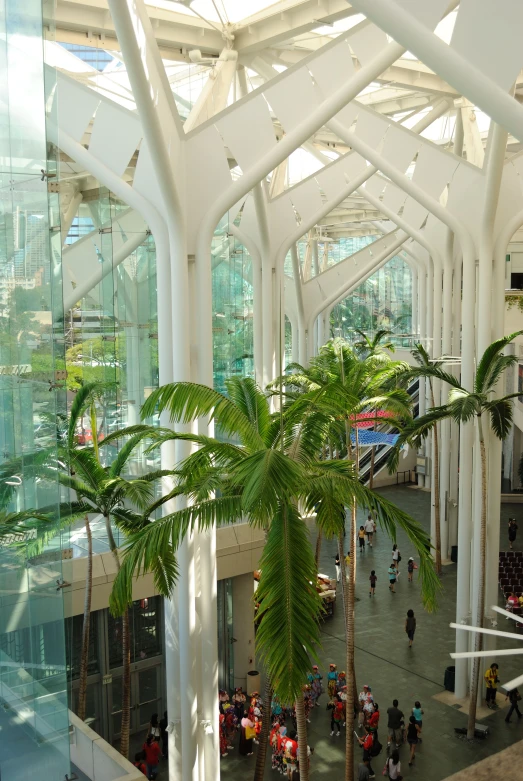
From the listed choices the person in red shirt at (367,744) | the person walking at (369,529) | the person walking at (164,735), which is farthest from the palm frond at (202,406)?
the person walking at (369,529)

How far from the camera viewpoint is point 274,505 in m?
8.22

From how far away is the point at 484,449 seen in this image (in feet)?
53.8

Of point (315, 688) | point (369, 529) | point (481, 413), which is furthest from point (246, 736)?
point (369, 529)

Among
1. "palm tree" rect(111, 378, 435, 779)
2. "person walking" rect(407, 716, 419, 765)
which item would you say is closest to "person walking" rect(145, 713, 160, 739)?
"person walking" rect(407, 716, 419, 765)

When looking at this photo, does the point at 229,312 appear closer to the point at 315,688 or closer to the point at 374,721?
the point at 315,688

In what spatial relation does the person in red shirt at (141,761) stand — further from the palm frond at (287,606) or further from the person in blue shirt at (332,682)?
the palm frond at (287,606)

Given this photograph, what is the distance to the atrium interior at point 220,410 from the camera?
12.7ft

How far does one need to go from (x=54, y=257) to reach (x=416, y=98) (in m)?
21.9

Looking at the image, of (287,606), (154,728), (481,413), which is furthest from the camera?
(481,413)

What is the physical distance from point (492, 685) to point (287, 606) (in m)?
10.7

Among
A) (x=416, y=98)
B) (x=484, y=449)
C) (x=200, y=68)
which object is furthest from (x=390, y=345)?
(x=200, y=68)

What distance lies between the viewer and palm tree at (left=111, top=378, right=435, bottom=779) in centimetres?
799

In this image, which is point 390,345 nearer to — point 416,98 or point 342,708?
point 416,98

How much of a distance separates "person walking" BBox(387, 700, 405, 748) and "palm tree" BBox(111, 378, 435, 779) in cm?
486
